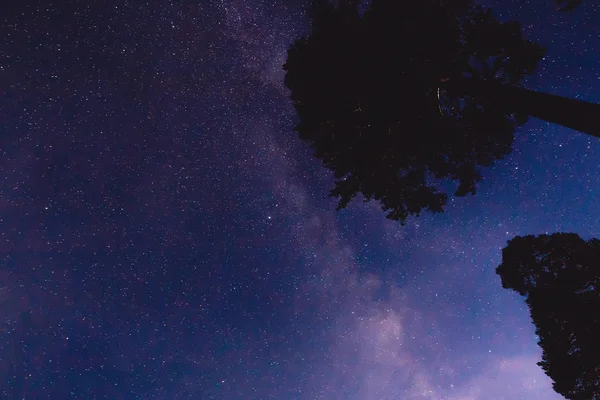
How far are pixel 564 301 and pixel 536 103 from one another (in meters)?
8.67

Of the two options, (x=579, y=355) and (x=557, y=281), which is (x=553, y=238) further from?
(x=579, y=355)

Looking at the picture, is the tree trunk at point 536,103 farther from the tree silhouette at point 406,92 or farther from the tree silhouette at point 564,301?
the tree silhouette at point 564,301

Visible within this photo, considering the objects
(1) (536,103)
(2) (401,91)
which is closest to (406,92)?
(2) (401,91)

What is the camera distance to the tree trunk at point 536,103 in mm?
4992

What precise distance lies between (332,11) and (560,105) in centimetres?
562

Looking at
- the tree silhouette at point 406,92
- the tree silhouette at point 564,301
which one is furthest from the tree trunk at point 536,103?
the tree silhouette at point 564,301

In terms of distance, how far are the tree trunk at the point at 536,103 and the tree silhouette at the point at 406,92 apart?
0.10 ft

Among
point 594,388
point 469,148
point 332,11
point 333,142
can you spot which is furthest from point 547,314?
point 332,11

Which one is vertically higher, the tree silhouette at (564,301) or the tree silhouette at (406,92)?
the tree silhouette at (406,92)

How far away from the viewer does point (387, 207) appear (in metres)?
9.84

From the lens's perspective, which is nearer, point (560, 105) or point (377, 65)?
point (560, 105)

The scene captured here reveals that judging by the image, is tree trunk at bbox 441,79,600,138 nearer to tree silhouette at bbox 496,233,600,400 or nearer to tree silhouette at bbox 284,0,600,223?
tree silhouette at bbox 284,0,600,223

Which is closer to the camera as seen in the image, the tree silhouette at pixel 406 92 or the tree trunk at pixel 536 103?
the tree trunk at pixel 536 103

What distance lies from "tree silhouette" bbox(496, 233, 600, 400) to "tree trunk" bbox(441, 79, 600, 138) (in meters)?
7.42
